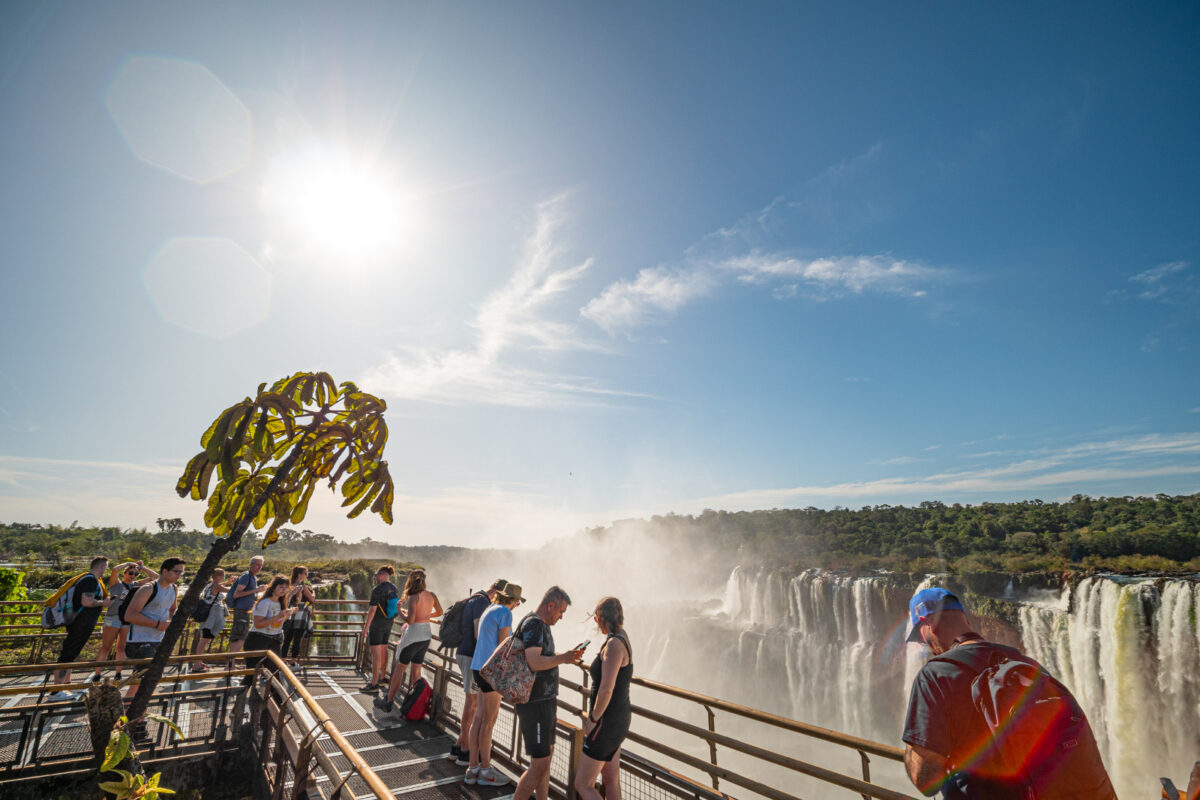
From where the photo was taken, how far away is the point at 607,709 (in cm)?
360

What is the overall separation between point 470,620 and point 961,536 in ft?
→ 196

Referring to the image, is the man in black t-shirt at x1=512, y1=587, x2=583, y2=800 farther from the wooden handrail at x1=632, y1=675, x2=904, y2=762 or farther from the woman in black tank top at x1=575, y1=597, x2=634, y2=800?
the wooden handrail at x1=632, y1=675, x2=904, y2=762

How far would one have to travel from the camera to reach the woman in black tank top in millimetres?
3523

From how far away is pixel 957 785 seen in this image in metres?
1.77

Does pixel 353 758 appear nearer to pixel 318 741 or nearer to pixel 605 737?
pixel 605 737

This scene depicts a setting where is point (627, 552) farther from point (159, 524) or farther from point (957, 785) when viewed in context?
point (957, 785)

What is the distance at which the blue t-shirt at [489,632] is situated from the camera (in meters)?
4.65

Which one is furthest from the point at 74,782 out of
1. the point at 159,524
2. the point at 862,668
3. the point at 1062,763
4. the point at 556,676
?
the point at 159,524

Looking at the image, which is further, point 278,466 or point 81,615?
point 81,615

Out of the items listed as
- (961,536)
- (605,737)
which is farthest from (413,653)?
(961,536)

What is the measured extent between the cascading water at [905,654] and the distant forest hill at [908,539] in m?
6.66

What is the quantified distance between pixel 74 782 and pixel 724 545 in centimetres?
7653

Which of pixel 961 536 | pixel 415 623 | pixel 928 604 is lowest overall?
pixel 961 536

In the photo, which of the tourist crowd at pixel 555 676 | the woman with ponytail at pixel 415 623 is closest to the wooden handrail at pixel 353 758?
the tourist crowd at pixel 555 676
